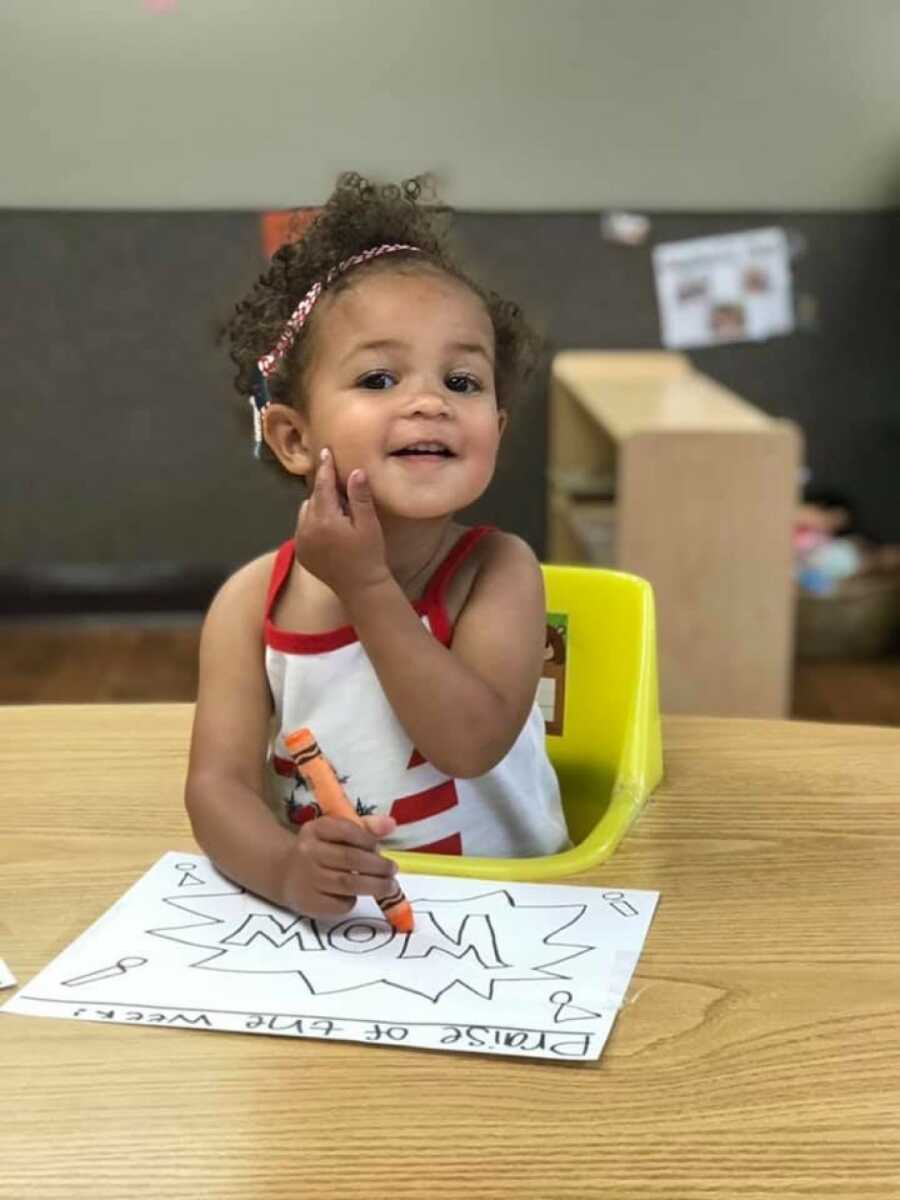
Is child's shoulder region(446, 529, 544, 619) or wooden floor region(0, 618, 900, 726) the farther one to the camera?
wooden floor region(0, 618, 900, 726)

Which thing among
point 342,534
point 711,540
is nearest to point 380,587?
point 342,534

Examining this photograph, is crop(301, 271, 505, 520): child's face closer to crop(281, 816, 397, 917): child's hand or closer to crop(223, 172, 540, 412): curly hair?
crop(223, 172, 540, 412): curly hair

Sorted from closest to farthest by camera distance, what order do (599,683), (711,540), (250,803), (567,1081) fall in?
(567,1081) < (250,803) < (599,683) < (711,540)

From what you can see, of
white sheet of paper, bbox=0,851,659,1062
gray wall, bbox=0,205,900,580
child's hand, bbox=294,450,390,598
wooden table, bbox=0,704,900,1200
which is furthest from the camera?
gray wall, bbox=0,205,900,580

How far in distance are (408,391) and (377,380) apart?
0.07ft

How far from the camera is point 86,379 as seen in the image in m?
4.00

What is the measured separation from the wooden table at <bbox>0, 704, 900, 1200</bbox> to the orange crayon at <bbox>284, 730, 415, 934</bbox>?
117 millimetres

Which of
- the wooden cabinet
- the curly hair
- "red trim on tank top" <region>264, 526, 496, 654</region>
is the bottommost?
the wooden cabinet

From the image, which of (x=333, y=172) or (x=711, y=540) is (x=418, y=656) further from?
(x=333, y=172)

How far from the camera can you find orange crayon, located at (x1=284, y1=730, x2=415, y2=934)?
2.52 ft

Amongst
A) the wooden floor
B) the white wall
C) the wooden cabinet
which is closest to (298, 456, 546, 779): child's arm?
the wooden cabinet

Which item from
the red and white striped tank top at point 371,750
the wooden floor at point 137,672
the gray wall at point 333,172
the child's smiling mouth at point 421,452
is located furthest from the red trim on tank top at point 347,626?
the gray wall at point 333,172

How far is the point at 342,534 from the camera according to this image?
87 centimetres

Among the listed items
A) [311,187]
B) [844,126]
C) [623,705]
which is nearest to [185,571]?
[311,187]
